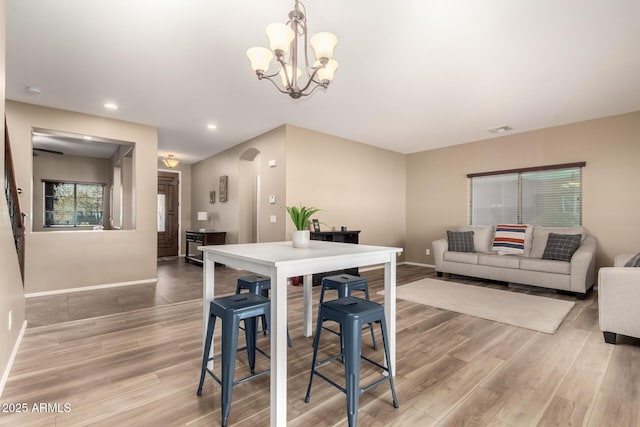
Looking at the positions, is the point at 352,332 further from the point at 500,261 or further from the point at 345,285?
the point at 500,261

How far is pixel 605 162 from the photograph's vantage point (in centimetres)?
454

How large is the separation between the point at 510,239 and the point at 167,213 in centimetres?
781

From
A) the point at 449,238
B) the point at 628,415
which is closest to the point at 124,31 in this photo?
the point at 628,415

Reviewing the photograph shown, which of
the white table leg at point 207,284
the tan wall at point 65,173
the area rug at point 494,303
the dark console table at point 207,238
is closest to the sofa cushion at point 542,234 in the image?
the area rug at point 494,303

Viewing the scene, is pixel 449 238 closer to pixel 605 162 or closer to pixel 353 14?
pixel 605 162

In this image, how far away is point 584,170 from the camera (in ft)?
15.5

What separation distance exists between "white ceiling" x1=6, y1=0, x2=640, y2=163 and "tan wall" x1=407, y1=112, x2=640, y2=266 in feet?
1.16

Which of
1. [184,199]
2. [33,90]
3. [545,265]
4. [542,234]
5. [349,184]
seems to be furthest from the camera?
[184,199]

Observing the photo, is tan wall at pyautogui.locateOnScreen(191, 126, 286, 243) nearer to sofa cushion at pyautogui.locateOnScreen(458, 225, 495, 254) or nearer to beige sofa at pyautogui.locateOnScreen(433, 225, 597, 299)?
beige sofa at pyautogui.locateOnScreen(433, 225, 597, 299)

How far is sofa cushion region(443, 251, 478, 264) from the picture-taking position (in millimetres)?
5094

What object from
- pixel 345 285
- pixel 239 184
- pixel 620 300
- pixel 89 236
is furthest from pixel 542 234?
pixel 89 236

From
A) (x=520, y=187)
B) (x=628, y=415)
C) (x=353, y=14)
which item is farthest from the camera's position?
(x=520, y=187)

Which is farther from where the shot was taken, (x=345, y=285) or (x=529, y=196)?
(x=529, y=196)

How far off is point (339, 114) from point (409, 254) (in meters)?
3.87
